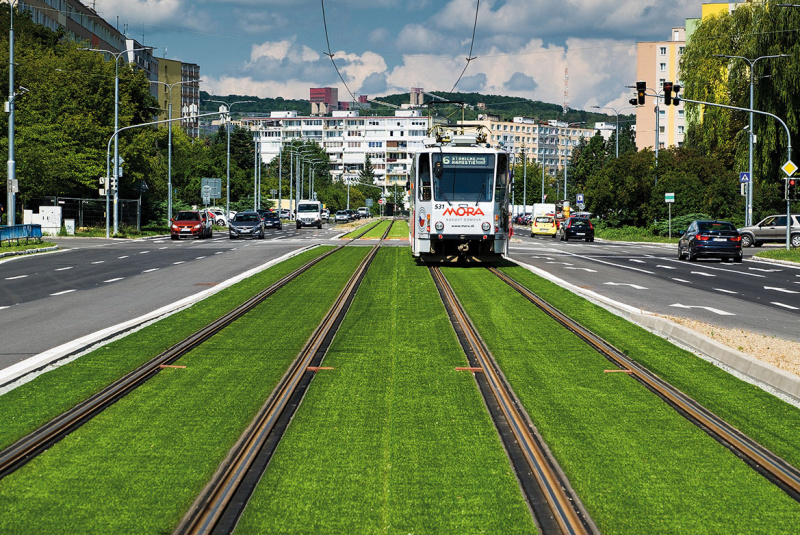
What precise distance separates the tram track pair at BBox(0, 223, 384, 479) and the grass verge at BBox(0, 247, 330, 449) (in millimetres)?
100

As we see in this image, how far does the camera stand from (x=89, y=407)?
28.1ft

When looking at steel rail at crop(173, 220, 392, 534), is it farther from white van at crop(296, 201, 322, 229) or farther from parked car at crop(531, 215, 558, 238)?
white van at crop(296, 201, 322, 229)

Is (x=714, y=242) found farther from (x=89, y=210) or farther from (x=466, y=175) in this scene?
(x=89, y=210)

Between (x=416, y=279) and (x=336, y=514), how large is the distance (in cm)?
1842

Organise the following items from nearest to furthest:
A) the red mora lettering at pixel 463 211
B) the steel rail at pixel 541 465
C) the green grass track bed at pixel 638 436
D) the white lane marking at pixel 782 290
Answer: the steel rail at pixel 541 465
the green grass track bed at pixel 638 436
the white lane marking at pixel 782 290
the red mora lettering at pixel 463 211

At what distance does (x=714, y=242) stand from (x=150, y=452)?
33.1 m

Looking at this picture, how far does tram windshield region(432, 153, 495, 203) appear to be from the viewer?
28.4 metres

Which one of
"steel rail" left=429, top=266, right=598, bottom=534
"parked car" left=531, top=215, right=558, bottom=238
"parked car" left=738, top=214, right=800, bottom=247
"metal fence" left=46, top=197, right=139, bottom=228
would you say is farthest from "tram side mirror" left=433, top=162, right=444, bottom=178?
"parked car" left=531, top=215, right=558, bottom=238

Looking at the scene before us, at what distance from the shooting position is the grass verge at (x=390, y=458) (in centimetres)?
560

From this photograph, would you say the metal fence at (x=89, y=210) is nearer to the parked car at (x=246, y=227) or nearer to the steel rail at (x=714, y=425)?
the parked car at (x=246, y=227)

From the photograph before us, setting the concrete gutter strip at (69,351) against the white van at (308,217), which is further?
the white van at (308,217)

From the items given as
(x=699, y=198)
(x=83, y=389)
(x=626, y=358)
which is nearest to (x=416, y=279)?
(x=626, y=358)

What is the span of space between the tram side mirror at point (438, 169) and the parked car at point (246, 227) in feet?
99.8

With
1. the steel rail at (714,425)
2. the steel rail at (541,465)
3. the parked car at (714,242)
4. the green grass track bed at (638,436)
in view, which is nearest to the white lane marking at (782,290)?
the green grass track bed at (638,436)
